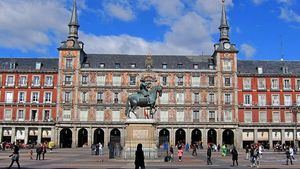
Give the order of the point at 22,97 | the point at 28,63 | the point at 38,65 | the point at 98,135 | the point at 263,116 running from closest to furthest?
the point at 263,116
the point at 22,97
the point at 98,135
the point at 38,65
the point at 28,63

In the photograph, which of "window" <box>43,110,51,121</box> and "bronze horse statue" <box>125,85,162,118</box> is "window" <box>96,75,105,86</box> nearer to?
"window" <box>43,110,51,121</box>

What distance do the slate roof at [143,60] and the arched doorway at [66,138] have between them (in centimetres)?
1315

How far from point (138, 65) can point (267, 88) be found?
24.8 meters

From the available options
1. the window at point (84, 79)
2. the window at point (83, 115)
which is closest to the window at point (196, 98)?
the window at point (83, 115)

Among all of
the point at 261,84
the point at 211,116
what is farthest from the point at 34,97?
the point at 261,84

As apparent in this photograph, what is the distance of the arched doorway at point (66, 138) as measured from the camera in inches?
2975

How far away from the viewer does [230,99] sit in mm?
74938

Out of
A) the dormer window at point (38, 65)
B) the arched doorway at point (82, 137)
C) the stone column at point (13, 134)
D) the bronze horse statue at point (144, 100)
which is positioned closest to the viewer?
the bronze horse statue at point (144, 100)

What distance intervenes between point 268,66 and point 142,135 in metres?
51.9

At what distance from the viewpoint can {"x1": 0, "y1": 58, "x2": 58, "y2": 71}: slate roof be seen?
254 ft

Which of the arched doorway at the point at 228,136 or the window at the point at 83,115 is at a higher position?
the window at the point at 83,115

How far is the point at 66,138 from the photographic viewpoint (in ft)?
253

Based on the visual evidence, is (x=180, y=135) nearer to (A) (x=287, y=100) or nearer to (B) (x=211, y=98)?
(B) (x=211, y=98)

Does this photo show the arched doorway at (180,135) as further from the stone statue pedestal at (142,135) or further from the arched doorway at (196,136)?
the stone statue pedestal at (142,135)
